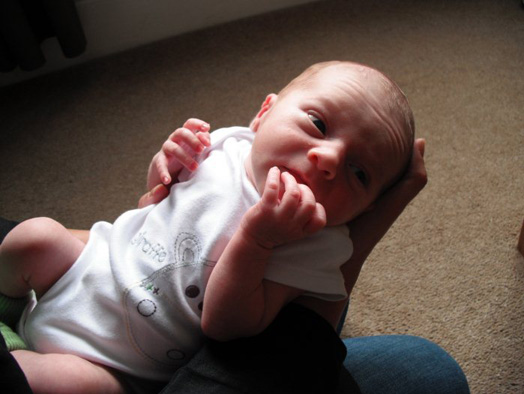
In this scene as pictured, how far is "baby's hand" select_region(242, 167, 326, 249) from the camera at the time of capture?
679 millimetres

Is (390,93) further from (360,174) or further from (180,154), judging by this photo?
(180,154)

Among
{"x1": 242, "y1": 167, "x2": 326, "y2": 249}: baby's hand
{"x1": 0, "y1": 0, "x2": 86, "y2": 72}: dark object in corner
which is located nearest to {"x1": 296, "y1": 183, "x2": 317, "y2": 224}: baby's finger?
{"x1": 242, "y1": 167, "x2": 326, "y2": 249}: baby's hand

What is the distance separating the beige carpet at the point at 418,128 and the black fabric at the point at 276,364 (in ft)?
1.82

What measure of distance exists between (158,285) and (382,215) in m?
0.34

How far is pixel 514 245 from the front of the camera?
136cm

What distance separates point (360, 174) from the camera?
0.81 metres

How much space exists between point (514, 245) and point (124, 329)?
0.98m

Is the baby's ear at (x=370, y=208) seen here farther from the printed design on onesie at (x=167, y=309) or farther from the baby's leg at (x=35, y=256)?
the baby's leg at (x=35, y=256)

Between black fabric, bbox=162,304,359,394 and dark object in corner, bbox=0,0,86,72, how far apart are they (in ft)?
3.61

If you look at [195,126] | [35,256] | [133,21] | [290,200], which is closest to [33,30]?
[133,21]

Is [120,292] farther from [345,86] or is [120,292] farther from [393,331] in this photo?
[393,331]

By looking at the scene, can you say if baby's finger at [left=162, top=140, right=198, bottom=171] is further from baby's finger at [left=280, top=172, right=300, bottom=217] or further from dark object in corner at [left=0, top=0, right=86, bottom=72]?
dark object in corner at [left=0, top=0, right=86, bottom=72]

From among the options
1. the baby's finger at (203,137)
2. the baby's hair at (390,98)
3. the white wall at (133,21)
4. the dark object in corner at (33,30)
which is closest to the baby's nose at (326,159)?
the baby's hair at (390,98)

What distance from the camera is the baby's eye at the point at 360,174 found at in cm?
80
